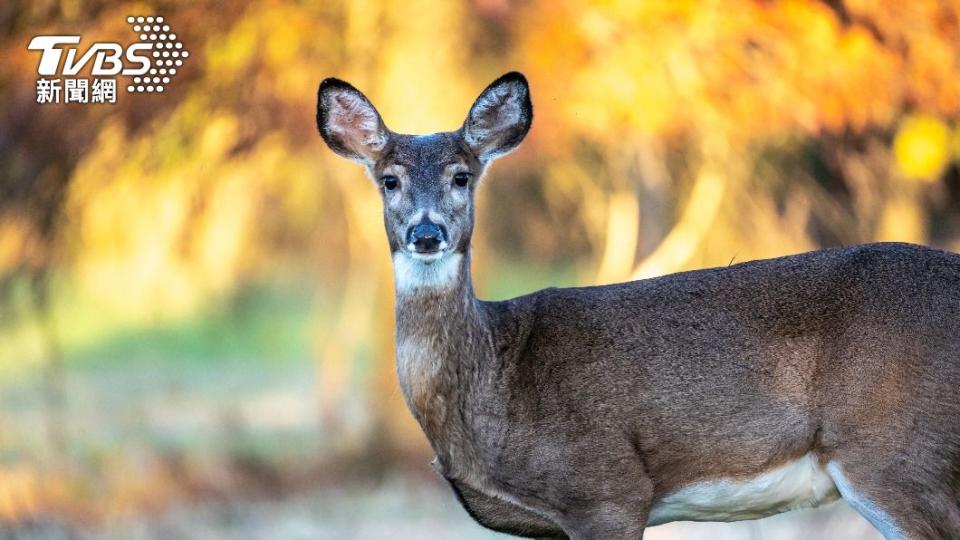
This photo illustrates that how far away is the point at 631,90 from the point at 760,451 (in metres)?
5.05

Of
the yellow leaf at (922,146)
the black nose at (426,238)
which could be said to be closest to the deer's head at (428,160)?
the black nose at (426,238)

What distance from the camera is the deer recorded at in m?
5.56

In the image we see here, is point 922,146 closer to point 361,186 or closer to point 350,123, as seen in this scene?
point 361,186

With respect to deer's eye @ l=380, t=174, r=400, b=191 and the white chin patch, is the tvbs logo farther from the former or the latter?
the white chin patch

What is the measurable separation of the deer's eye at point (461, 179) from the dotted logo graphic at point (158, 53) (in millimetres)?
4492

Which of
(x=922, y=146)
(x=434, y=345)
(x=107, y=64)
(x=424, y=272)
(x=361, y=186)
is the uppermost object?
(x=107, y=64)

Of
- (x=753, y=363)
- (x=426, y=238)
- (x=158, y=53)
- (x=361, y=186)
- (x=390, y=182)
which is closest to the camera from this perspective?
(x=426, y=238)

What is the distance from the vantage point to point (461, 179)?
19.4ft

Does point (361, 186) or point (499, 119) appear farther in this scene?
Answer: point (361, 186)

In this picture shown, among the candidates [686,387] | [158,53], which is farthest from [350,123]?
[158,53]

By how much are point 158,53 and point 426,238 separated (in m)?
4.98

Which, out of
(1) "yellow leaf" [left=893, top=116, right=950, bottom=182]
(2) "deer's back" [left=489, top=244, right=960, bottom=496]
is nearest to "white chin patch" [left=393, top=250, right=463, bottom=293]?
(2) "deer's back" [left=489, top=244, right=960, bottom=496]

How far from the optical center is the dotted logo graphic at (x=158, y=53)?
9844 mm

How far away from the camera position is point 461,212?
5.82 metres
